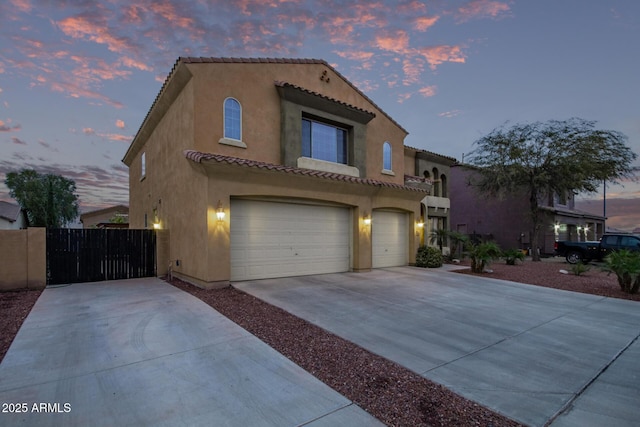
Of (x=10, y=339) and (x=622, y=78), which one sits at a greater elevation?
(x=622, y=78)

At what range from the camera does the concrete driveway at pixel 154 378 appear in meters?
2.70

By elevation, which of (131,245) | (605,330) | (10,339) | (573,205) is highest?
(573,205)

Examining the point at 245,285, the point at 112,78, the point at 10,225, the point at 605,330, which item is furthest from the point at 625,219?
the point at 10,225

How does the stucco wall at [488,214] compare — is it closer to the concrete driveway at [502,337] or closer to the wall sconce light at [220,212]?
the concrete driveway at [502,337]

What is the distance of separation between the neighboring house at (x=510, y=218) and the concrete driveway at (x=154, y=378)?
2056 cm

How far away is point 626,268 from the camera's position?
8859 millimetres

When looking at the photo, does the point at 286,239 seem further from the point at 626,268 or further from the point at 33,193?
the point at 33,193

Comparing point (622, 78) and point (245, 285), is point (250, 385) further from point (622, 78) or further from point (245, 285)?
point (622, 78)

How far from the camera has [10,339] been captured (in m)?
4.58

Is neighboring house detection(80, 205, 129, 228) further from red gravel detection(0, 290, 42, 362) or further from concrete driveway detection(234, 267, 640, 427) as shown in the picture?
concrete driveway detection(234, 267, 640, 427)

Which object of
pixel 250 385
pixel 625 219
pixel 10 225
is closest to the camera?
pixel 250 385

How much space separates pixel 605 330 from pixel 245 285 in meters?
8.34

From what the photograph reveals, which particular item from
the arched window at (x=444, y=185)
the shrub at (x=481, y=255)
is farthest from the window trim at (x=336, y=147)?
the arched window at (x=444, y=185)

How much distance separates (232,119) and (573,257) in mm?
21297
